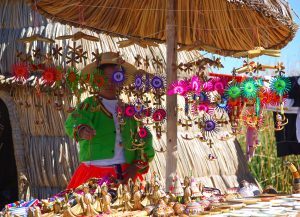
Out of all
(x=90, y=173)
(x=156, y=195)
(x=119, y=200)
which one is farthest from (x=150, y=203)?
(x=90, y=173)

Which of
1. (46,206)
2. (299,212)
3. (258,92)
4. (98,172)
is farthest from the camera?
(98,172)

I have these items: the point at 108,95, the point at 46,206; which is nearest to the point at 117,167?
the point at 108,95

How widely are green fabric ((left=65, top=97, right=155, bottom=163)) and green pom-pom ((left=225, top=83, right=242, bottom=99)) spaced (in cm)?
77

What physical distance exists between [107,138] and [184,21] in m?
1.09

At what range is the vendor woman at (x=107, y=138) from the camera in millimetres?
5152

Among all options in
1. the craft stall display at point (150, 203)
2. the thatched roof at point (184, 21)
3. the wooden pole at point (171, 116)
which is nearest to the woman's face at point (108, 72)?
the thatched roof at point (184, 21)

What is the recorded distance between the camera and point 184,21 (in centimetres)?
538

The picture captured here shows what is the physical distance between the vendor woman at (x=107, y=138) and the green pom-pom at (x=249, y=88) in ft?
2.94

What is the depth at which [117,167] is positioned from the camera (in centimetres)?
521

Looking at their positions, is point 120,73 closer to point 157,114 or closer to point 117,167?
point 157,114

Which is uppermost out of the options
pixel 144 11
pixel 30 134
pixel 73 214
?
pixel 144 11

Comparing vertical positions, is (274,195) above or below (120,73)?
below

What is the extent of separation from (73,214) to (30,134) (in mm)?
4052

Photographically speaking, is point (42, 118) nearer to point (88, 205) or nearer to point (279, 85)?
point (279, 85)
